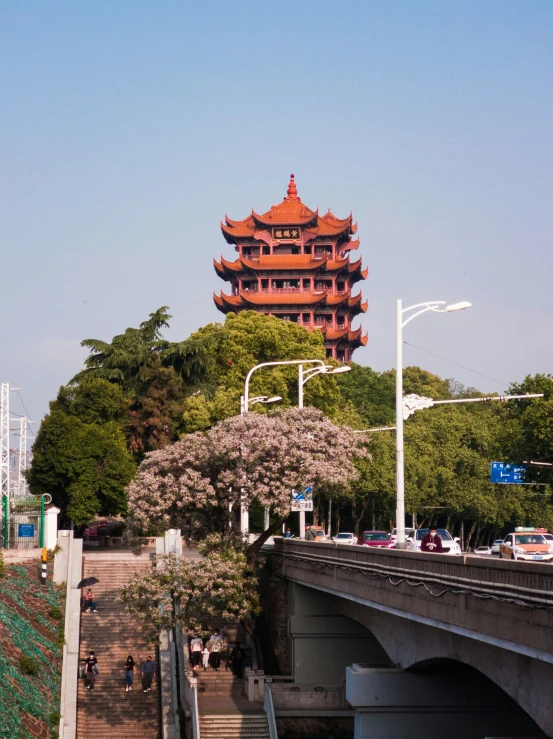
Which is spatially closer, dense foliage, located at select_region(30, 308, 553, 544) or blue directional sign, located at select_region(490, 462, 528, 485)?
dense foliage, located at select_region(30, 308, 553, 544)

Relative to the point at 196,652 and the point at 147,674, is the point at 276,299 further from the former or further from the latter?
the point at 147,674

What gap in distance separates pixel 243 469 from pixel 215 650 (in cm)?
660

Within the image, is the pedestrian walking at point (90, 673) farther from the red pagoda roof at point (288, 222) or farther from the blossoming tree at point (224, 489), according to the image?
the red pagoda roof at point (288, 222)

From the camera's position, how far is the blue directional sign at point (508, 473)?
63.2 m

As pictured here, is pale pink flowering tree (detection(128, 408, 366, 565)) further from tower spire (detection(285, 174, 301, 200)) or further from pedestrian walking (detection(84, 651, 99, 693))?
tower spire (detection(285, 174, 301, 200))

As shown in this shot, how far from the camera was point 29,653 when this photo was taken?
125ft

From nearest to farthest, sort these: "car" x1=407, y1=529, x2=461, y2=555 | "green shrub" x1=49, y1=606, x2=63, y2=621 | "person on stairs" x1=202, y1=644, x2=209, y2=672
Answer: "person on stairs" x1=202, y1=644, x2=209, y2=672, "green shrub" x1=49, y1=606, x2=63, y2=621, "car" x1=407, y1=529, x2=461, y2=555

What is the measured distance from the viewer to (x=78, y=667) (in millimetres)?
40188

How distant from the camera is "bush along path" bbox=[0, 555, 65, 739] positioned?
112ft

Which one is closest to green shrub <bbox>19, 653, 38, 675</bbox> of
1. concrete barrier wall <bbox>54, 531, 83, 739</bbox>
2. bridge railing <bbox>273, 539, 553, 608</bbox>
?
concrete barrier wall <bbox>54, 531, 83, 739</bbox>

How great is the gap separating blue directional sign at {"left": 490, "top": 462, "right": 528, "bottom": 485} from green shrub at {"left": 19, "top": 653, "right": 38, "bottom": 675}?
32.2 m

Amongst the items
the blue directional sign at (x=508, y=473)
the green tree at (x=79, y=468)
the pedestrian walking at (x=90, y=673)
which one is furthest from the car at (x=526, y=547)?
the green tree at (x=79, y=468)

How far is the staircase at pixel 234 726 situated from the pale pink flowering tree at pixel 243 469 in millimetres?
7130

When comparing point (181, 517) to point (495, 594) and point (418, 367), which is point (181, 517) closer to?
point (495, 594)
